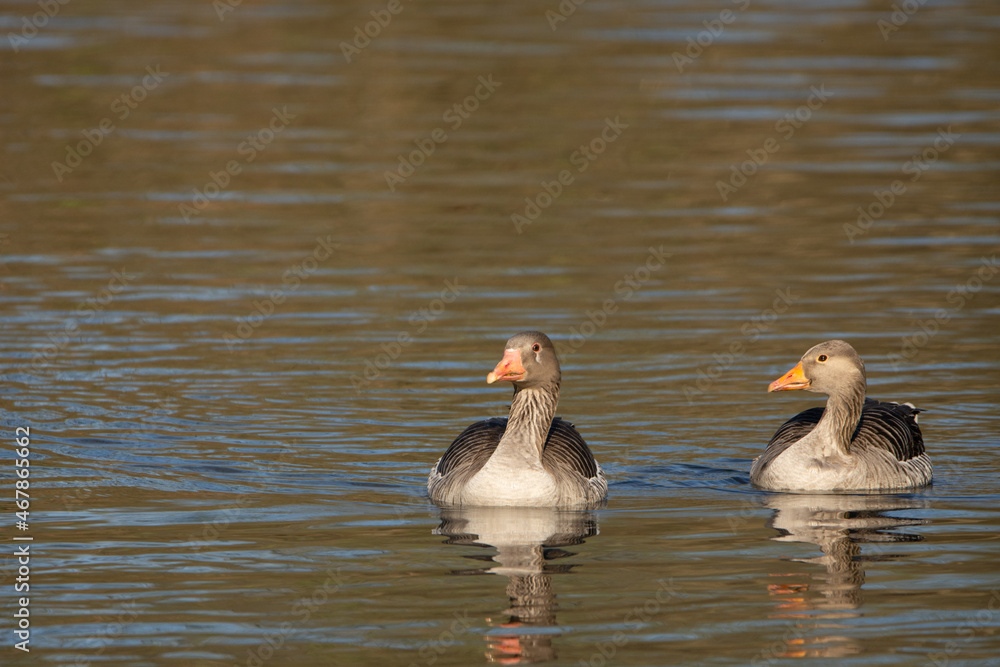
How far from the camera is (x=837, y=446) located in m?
13.4

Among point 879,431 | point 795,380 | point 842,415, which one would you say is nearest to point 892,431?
point 879,431

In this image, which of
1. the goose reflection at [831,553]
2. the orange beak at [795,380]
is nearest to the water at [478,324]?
the goose reflection at [831,553]

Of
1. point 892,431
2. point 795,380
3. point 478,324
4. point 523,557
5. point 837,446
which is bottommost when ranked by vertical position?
point 523,557

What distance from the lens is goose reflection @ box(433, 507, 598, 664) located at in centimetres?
936

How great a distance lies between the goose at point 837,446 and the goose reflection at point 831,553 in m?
0.19

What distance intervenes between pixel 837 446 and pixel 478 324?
19.4ft

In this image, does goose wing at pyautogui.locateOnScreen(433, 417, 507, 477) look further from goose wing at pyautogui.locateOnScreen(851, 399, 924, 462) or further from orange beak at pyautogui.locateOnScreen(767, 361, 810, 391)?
goose wing at pyautogui.locateOnScreen(851, 399, 924, 462)

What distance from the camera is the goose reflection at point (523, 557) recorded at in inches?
368

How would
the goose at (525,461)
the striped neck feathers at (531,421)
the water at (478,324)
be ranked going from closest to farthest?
the water at (478,324) → the goose at (525,461) → the striped neck feathers at (531,421)

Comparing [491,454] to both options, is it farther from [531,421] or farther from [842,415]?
[842,415]

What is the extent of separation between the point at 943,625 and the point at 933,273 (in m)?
11.1

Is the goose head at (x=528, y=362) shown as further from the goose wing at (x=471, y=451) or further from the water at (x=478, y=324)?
the water at (x=478, y=324)

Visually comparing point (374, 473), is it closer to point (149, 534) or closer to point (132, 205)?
point (149, 534)

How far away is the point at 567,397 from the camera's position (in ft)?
53.0
